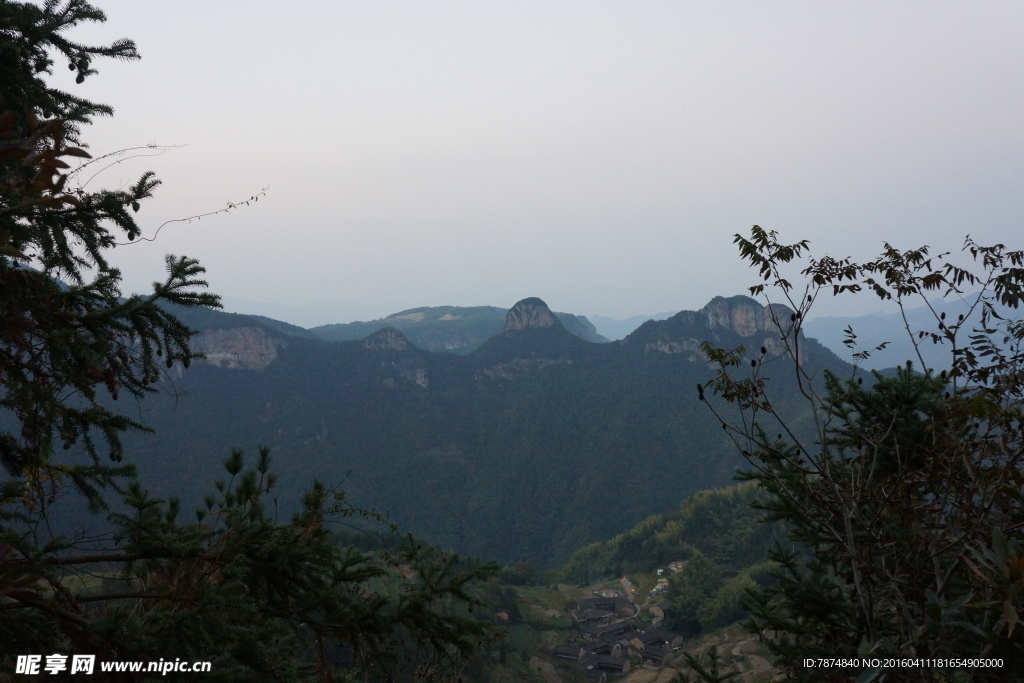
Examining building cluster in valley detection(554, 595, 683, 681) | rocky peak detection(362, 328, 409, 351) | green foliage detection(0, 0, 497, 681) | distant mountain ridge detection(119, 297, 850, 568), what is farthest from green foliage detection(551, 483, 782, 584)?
rocky peak detection(362, 328, 409, 351)

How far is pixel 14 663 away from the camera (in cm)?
363

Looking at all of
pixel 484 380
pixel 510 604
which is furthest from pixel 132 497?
pixel 484 380

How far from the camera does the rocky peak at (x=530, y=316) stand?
171 meters

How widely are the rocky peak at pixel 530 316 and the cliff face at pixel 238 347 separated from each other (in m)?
62.4

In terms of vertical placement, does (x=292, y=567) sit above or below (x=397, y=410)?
above

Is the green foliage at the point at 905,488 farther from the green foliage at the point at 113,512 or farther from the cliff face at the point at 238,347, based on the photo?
the cliff face at the point at 238,347

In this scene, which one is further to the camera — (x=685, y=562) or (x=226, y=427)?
(x=226, y=427)

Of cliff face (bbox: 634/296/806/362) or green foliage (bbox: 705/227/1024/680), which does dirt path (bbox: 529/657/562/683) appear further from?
cliff face (bbox: 634/296/806/362)

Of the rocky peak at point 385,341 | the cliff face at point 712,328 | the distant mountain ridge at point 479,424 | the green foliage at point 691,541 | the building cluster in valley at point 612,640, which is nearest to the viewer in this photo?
the building cluster in valley at point 612,640

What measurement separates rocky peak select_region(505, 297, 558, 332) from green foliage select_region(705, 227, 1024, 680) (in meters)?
163

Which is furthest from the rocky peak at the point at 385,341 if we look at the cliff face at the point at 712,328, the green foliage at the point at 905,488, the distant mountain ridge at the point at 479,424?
the green foliage at the point at 905,488

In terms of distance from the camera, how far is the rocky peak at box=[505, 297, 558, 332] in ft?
561

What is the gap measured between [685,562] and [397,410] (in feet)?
259

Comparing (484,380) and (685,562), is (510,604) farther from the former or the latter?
(484,380)
